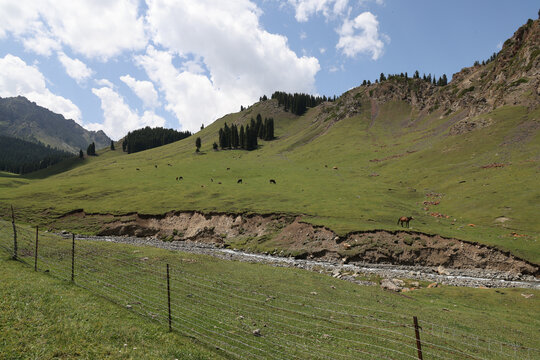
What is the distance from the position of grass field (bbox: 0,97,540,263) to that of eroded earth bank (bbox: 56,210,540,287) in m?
2.06

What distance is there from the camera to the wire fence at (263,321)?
43.0 feet

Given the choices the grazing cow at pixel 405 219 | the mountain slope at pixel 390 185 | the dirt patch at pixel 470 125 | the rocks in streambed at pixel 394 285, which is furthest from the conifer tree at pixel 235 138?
the rocks in streambed at pixel 394 285

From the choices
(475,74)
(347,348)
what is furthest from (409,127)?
(347,348)

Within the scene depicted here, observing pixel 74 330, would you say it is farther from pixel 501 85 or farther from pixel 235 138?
pixel 235 138

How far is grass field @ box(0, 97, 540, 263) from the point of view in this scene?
4581 cm

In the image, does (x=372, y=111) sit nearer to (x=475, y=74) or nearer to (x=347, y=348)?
(x=475, y=74)

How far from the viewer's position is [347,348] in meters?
13.3

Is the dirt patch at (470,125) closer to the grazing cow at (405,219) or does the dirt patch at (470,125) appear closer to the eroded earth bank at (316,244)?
the grazing cow at (405,219)

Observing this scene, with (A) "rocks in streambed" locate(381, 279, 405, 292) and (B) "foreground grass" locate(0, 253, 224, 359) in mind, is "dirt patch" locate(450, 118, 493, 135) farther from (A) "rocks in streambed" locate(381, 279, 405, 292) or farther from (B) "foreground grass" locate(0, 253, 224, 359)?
(B) "foreground grass" locate(0, 253, 224, 359)

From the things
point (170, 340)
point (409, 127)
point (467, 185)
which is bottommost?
point (170, 340)

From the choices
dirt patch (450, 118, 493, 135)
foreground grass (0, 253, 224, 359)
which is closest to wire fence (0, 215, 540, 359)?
foreground grass (0, 253, 224, 359)

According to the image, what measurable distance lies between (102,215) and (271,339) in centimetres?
5892

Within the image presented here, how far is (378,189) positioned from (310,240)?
111 feet

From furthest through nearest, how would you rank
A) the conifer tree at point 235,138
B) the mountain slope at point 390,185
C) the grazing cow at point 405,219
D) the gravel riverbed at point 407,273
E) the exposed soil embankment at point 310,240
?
the conifer tree at point 235,138 < the mountain slope at point 390,185 < the grazing cow at point 405,219 < the exposed soil embankment at point 310,240 < the gravel riverbed at point 407,273
